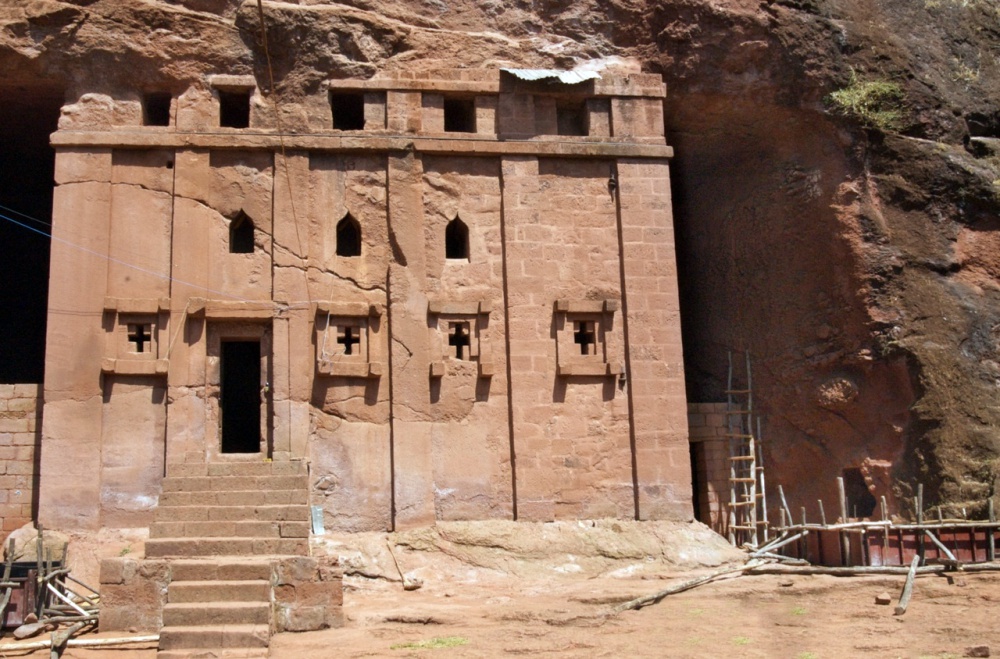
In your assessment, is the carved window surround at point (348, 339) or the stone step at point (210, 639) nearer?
the stone step at point (210, 639)

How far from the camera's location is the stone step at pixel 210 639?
11.0 m

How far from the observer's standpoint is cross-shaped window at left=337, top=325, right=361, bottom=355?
1534 centimetres

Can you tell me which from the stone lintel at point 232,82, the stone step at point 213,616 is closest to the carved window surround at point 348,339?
the stone lintel at point 232,82

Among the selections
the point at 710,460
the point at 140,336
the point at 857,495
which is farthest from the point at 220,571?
the point at 857,495

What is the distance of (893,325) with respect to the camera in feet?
54.3

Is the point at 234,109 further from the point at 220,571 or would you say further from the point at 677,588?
the point at 677,588

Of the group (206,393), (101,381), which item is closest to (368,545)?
(206,393)

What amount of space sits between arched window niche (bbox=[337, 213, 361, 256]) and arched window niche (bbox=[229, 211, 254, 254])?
1219 millimetres

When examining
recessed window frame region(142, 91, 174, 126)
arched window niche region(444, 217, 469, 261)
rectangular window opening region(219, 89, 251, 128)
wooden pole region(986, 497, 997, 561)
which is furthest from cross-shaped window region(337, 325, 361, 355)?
wooden pole region(986, 497, 997, 561)

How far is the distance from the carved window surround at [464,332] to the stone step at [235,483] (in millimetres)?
2886

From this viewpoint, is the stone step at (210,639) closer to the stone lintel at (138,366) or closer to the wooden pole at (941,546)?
the stone lintel at (138,366)

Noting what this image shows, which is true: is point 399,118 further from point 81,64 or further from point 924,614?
point 924,614

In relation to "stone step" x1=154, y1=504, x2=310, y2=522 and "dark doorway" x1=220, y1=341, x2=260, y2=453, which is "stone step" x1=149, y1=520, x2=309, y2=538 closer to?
"stone step" x1=154, y1=504, x2=310, y2=522

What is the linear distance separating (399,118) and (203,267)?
3.39m
